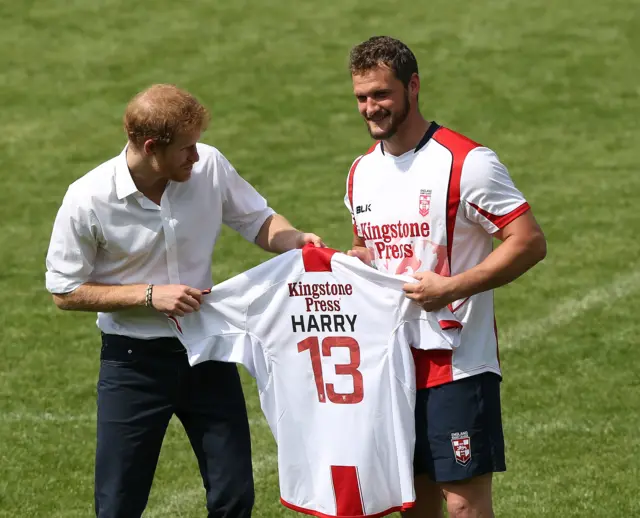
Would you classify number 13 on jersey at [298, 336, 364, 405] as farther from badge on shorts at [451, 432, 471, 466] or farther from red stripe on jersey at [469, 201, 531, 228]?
red stripe on jersey at [469, 201, 531, 228]

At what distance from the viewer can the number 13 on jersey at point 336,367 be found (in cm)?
524

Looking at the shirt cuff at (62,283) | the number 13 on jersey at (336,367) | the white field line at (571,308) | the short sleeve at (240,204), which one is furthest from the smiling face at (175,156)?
the white field line at (571,308)

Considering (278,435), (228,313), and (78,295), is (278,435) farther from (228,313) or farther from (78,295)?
(78,295)

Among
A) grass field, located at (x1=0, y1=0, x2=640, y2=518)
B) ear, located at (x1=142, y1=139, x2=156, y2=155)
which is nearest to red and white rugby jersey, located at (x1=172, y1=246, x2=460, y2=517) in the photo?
ear, located at (x1=142, y1=139, x2=156, y2=155)

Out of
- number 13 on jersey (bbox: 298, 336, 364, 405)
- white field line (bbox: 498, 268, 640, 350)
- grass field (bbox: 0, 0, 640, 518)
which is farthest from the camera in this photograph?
white field line (bbox: 498, 268, 640, 350)

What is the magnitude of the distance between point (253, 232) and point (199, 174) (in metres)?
0.47

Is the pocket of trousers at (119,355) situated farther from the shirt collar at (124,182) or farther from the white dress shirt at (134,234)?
the shirt collar at (124,182)

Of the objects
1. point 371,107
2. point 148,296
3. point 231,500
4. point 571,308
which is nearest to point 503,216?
point 371,107

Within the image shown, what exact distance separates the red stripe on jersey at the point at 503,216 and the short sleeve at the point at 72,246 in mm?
1549

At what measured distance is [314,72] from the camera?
14.4 metres

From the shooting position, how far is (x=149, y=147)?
5.17 m

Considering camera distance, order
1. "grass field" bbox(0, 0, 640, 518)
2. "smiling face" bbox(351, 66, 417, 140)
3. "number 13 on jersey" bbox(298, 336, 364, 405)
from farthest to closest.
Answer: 1. "grass field" bbox(0, 0, 640, 518)
2. "number 13 on jersey" bbox(298, 336, 364, 405)
3. "smiling face" bbox(351, 66, 417, 140)

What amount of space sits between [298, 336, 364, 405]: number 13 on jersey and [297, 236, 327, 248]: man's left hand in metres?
0.39

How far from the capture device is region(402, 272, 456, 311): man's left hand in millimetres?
4973
